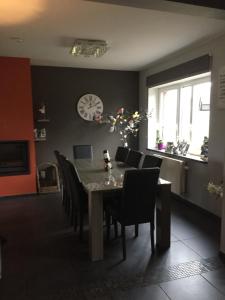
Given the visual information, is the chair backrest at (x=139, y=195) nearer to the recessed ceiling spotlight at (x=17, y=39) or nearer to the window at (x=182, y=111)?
the window at (x=182, y=111)

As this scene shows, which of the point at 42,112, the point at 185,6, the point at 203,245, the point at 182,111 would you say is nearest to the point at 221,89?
the point at 182,111

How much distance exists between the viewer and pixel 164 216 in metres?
2.79

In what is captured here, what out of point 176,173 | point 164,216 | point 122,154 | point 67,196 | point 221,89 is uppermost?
point 221,89

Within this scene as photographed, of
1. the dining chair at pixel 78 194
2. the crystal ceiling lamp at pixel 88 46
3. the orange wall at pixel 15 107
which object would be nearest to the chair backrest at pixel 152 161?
the dining chair at pixel 78 194

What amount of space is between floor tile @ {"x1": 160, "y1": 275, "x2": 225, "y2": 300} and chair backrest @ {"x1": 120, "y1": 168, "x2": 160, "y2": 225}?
0.64m

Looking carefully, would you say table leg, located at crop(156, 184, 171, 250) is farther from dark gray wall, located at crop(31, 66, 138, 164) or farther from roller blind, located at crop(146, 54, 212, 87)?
dark gray wall, located at crop(31, 66, 138, 164)

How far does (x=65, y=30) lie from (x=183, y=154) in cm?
265

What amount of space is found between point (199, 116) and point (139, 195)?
2373 mm

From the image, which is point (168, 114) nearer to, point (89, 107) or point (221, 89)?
point (89, 107)

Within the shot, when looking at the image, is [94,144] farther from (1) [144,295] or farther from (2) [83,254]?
(1) [144,295]

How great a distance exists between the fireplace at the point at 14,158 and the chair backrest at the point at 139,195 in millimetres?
2721

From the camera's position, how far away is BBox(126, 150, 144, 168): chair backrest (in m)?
3.85

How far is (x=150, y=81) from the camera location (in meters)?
5.14

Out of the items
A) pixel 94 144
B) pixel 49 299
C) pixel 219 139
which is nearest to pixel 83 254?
pixel 49 299
